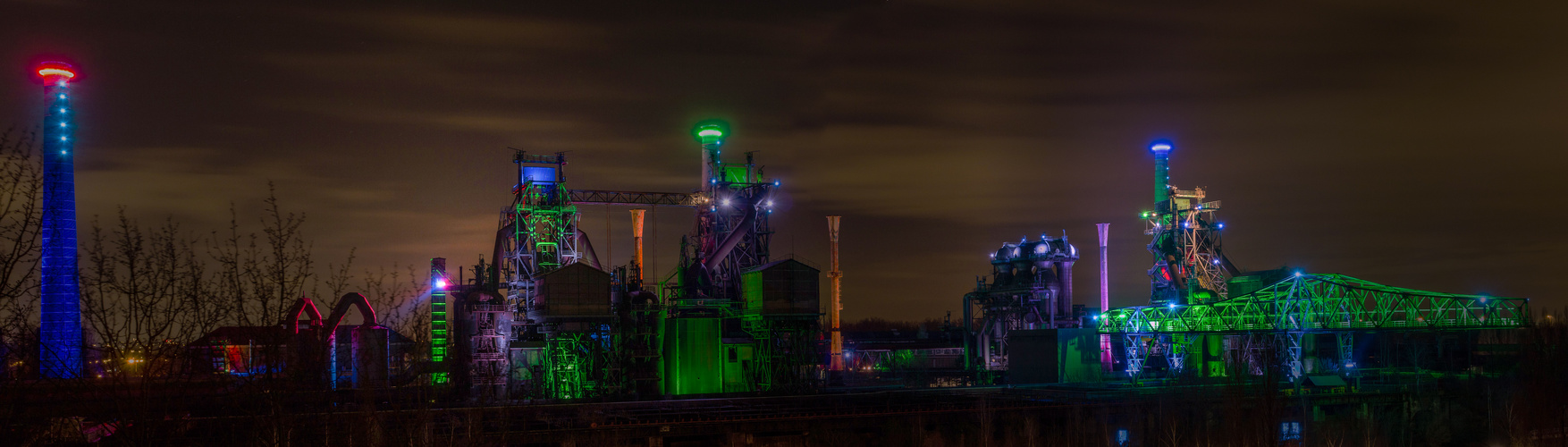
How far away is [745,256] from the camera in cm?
7256

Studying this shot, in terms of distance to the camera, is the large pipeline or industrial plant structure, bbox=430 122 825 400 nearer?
industrial plant structure, bbox=430 122 825 400

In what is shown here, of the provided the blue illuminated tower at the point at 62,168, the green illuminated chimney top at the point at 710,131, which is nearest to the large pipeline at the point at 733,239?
the green illuminated chimney top at the point at 710,131

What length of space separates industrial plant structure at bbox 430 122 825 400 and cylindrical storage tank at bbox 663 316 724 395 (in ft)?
0.19

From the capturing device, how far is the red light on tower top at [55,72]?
6694 centimetres

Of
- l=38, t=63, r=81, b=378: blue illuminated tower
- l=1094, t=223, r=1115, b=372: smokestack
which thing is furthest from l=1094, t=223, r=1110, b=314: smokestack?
l=38, t=63, r=81, b=378: blue illuminated tower

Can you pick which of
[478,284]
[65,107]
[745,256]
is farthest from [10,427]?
[65,107]

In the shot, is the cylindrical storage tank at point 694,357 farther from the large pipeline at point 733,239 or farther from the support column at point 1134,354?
the support column at point 1134,354

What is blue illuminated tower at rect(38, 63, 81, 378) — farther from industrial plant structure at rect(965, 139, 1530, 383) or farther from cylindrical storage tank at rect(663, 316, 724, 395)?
industrial plant structure at rect(965, 139, 1530, 383)

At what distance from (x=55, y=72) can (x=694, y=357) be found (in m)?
43.2

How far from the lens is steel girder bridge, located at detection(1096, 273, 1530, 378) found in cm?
6738

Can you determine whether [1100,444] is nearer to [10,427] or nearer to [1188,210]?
[10,427]

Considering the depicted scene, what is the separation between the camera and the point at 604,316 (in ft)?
193

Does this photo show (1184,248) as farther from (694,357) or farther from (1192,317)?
(694,357)

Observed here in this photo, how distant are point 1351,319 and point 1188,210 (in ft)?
91.6
